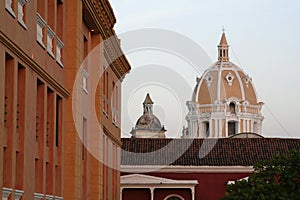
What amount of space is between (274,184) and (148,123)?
229ft

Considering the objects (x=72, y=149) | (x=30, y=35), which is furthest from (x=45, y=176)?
(x=30, y=35)

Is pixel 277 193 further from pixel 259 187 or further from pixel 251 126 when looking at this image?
pixel 251 126

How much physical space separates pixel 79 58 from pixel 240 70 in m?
83.9

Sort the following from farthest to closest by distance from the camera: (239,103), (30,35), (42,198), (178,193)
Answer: (239,103) → (178,193) → (42,198) → (30,35)

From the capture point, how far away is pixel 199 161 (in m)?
49.6

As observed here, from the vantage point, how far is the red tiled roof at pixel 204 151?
1956 inches

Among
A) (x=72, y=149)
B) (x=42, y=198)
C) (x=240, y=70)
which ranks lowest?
(x=42, y=198)

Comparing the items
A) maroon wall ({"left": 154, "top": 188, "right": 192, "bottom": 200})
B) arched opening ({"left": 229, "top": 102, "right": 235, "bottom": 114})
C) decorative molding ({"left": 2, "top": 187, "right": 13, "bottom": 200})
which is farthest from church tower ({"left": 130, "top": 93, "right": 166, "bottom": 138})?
decorative molding ({"left": 2, "top": 187, "right": 13, "bottom": 200})

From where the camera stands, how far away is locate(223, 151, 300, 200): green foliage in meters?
29.5

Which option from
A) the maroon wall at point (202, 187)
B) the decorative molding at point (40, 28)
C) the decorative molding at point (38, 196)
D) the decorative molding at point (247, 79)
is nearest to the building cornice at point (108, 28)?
the decorative molding at point (40, 28)

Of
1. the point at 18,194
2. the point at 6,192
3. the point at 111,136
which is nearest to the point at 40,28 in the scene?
the point at 18,194

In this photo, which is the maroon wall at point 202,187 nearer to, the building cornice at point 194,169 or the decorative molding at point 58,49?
the building cornice at point 194,169

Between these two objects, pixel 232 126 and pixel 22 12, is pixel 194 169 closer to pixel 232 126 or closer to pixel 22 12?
pixel 22 12

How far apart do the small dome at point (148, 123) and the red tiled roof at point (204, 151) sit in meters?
44.0
